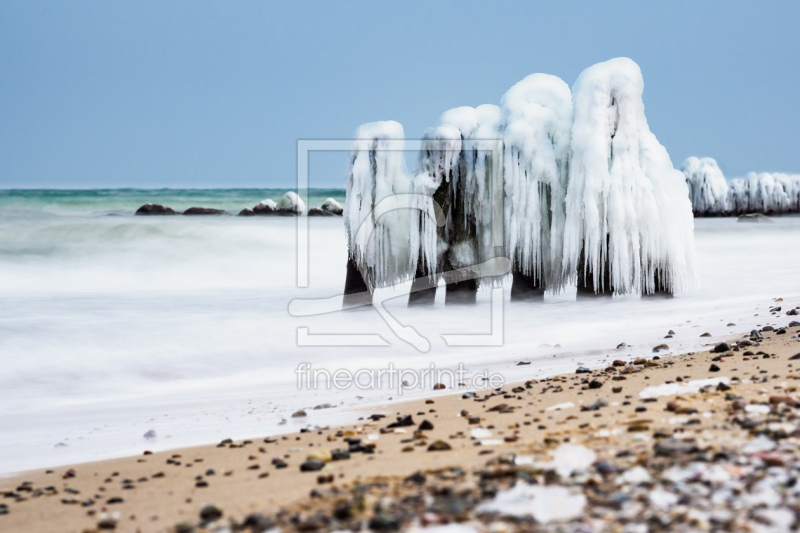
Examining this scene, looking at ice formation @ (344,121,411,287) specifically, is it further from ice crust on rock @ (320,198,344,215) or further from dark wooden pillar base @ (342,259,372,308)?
ice crust on rock @ (320,198,344,215)

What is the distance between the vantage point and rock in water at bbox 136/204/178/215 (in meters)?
32.4

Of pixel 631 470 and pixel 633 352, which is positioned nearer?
pixel 631 470

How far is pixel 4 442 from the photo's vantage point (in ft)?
16.3

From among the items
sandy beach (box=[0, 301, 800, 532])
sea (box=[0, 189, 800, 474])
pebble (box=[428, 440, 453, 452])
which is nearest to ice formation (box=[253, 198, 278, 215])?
sea (box=[0, 189, 800, 474])

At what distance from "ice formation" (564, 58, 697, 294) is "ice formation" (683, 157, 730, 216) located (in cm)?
2257

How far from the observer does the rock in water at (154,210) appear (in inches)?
1276

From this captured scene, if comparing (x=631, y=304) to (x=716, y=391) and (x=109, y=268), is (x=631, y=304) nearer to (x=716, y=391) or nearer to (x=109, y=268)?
(x=716, y=391)

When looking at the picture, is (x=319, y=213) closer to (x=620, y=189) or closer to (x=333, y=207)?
(x=333, y=207)

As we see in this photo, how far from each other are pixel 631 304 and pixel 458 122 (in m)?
3.37

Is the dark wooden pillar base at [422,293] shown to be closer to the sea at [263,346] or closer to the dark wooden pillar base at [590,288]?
the sea at [263,346]

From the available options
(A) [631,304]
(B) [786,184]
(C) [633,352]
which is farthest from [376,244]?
(B) [786,184]

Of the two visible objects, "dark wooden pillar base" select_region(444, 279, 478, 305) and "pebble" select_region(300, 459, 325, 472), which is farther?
"dark wooden pillar base" select_region(444, 279, 478, 305)

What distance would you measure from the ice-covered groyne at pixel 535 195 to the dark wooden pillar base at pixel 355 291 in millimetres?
183

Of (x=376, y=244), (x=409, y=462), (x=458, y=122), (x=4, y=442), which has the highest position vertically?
(x=458, y=122)
